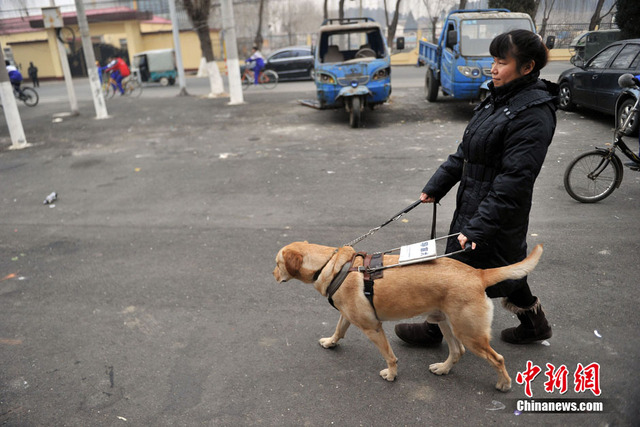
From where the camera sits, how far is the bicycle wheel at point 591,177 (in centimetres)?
564

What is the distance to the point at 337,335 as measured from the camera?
10.8 feet

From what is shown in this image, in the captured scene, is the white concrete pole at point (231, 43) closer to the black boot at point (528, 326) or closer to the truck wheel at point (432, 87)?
the truck wheel at point (432, 87)

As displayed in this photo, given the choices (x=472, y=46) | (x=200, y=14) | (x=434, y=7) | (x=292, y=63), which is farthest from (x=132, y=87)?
(x=472, y=46)

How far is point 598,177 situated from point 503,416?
435cm

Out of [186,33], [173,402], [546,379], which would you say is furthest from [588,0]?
[186,33]

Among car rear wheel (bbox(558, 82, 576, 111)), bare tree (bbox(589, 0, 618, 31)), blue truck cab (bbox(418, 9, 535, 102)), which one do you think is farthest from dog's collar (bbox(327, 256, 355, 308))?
bare tree (bbox(589, 0, 618, 31))

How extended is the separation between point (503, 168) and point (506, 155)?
2.9 inches

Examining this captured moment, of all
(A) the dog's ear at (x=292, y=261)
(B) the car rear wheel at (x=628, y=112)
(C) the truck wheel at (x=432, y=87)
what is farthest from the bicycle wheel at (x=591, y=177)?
(C) the truck wheel at (x=432, y=87)

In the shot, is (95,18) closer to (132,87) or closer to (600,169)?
(132,87)

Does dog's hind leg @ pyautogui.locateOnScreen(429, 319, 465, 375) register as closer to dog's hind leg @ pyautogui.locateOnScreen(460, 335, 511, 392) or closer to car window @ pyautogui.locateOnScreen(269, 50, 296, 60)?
dog's hind leg @ pyautogui.locateOnScreen(460, 335, 511, 392)

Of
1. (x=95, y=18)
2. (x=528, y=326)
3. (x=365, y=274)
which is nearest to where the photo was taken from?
(x=365, y=274)

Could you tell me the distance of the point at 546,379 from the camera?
2945 mm

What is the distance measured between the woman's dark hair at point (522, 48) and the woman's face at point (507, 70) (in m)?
0.02

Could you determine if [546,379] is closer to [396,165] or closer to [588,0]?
[396,165]
